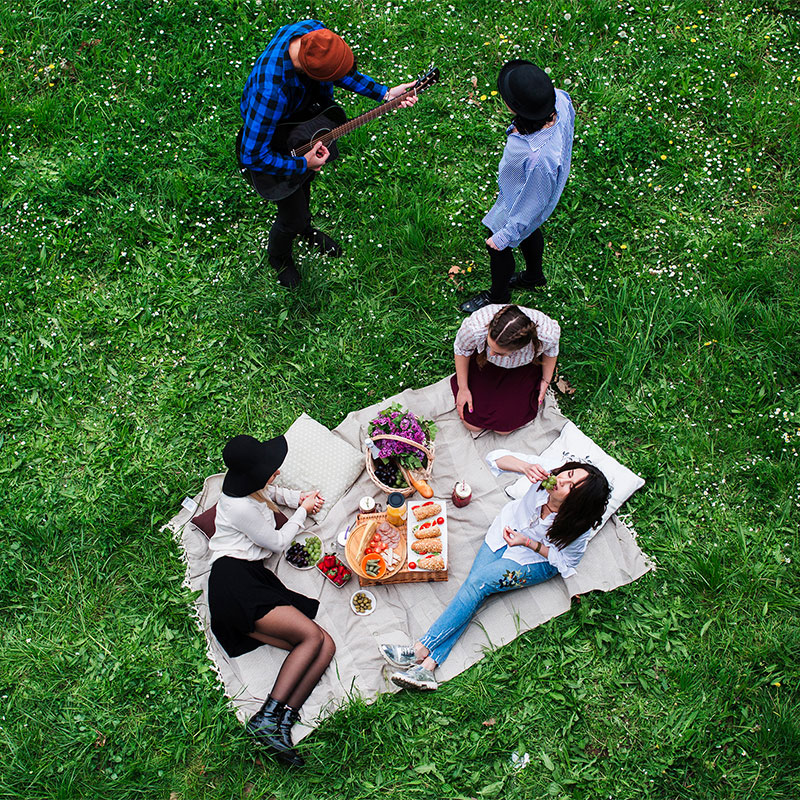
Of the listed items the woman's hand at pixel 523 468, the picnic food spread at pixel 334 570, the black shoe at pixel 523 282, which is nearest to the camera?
the woman's hand at pixel 523 468

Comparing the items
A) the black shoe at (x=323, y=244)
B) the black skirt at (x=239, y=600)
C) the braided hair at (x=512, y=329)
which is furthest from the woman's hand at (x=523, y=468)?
the black shoe at (x=323, y=244)

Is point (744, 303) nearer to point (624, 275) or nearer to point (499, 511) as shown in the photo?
point (624, 275)

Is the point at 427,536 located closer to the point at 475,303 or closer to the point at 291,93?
the point at 475,303

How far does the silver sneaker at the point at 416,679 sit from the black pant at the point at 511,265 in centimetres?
327

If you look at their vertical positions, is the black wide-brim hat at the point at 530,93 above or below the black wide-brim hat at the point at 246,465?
above

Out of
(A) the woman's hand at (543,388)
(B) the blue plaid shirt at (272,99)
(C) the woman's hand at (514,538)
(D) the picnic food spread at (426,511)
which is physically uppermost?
(B) the blue plaid shirt at (272,99)

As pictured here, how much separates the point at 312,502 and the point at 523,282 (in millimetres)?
2839

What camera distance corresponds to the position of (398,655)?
4.98 meters

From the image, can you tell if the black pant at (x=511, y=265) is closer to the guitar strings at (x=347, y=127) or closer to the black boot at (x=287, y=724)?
the guitar strings at (x=347, y=127)

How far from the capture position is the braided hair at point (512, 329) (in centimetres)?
510

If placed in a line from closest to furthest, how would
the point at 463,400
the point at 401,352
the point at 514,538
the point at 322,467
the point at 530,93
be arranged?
the point at 530,93, the point at 514,538, the point at 322,467, the point at 463,400, the point at 401,352

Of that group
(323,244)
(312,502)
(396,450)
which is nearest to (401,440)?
(396,450)

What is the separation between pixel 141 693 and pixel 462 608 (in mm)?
2493

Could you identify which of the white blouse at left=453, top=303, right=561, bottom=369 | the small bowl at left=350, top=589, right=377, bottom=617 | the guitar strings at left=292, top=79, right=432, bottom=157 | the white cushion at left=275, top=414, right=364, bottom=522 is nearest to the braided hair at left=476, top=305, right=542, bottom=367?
the white blouse at left=453, top=303, right=561, bottom=369
